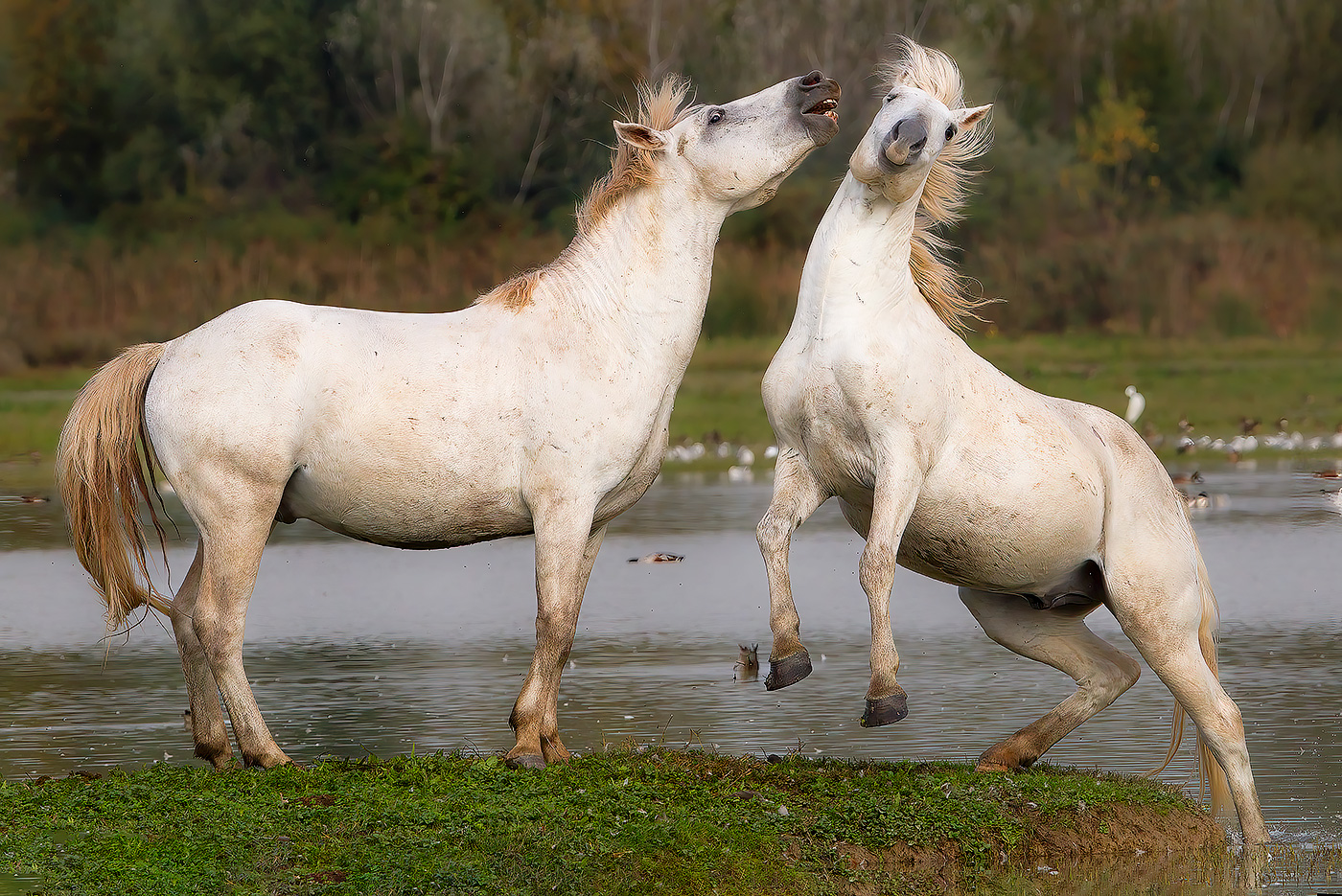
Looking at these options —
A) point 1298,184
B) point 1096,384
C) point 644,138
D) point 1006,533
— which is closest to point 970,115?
point 644,138

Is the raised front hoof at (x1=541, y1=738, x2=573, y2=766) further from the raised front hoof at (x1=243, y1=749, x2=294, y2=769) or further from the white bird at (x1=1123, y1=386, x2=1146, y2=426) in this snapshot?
the white bird at (x1=1123, y1=386, x2=1146, y2=426)

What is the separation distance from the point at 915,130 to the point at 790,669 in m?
1.99

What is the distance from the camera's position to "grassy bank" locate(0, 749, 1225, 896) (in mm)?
5461

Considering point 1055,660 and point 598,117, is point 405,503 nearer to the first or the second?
point 1055,660

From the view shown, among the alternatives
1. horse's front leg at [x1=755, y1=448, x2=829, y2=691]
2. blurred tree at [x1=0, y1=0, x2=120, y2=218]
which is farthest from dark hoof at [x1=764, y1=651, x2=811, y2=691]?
blurred tree at [x1=0, y1=0, x2=120, y2=218]

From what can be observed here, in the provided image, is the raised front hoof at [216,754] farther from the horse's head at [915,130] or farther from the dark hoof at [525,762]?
the horse's head at [915,130]

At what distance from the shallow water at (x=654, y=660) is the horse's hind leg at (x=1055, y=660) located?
61cm

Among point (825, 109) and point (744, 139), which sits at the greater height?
point (825, 109)

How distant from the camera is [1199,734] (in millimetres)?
6840

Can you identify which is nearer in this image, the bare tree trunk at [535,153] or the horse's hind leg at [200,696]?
the horse's hind leg at [200,696]

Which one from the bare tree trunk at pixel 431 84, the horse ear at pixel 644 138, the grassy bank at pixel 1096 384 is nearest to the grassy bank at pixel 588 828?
the horse ear at pixel 644 138

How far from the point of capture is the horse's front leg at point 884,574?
20.1 ft

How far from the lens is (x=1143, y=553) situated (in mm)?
6766

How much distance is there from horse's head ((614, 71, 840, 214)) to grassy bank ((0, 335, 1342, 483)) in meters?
11.3
